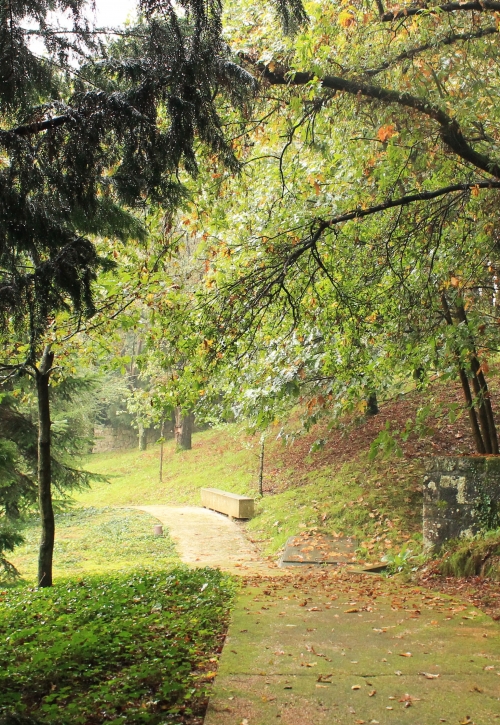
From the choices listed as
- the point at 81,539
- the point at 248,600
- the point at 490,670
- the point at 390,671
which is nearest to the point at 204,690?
the point at 390,671

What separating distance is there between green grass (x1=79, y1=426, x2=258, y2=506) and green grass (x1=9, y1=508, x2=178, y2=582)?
1698 mm

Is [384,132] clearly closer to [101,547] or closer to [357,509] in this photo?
[357,509]

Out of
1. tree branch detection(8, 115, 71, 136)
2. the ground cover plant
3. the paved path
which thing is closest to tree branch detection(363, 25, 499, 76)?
tree branch detection(8, 115, 71, 136)

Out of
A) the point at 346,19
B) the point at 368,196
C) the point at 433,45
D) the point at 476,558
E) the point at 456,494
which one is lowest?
the point at 476,558

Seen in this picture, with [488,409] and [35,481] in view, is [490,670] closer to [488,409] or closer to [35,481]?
[488,409]

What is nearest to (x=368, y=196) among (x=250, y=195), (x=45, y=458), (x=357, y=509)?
(x=250, y=195)

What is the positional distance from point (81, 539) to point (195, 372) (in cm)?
1056

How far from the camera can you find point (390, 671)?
386cm

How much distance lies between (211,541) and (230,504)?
8.68ft

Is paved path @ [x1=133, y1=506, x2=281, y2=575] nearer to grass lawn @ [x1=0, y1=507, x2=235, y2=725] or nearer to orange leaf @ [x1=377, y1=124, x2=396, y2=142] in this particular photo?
grass lawn @ [x1=0, y1=507, x2=235, y2=725]

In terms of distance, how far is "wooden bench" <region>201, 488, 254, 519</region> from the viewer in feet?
49.9

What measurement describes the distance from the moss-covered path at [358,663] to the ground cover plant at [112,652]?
0.24 meters

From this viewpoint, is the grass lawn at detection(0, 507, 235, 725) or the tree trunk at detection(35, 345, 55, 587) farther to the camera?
the tree trunk at detection(35, 345, 55, 587)

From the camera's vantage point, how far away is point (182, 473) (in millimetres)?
24172
